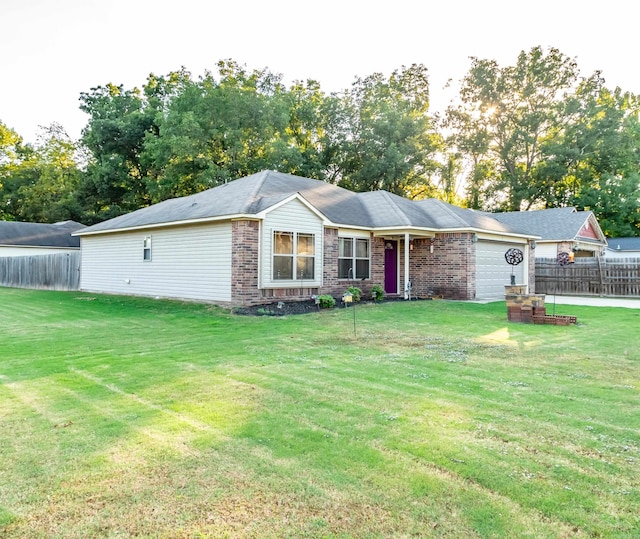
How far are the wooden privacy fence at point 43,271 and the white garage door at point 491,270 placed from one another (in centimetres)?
1698

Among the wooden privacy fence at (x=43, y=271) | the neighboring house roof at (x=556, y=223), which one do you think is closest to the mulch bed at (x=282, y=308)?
the wooden privacy fence at (x=43, y=271)

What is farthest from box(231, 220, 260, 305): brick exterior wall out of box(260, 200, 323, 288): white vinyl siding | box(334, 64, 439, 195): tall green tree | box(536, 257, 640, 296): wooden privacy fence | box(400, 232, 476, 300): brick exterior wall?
box(334, 64, 439, 195): tall green tree

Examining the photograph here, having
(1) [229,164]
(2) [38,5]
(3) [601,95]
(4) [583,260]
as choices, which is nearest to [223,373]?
(2) [38,5]

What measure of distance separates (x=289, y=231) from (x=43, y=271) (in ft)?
49.7

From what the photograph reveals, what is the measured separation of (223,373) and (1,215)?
47471 millimetres

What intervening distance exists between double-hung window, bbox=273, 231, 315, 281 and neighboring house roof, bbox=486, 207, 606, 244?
14.3m

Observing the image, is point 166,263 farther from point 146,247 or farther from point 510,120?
point 510,120

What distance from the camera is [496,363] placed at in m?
6.53

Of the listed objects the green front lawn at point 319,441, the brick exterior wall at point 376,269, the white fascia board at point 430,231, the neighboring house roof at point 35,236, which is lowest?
the green front lawn at point 319,441

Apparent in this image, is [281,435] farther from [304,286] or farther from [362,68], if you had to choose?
[362,68]

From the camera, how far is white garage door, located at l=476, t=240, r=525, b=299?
1739cm

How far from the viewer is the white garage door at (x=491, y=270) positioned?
1739 cm

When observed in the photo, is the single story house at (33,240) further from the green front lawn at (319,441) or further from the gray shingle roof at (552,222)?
the gray shingle roof at (552,222)

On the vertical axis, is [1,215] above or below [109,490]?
above
